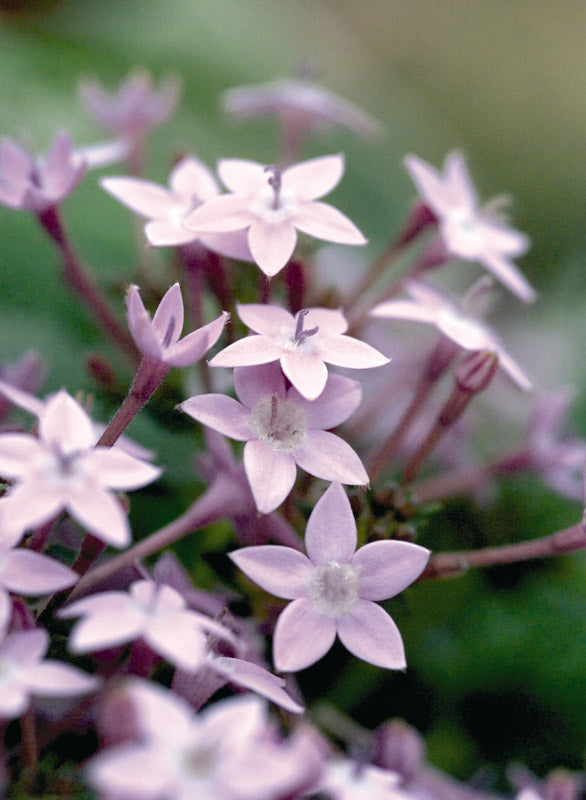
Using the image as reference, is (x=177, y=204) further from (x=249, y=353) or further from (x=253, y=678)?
(x=253, y=678)

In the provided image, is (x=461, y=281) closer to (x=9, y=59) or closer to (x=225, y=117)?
(x=225, y=117)

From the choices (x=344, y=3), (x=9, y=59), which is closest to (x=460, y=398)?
(x=9, y=59)

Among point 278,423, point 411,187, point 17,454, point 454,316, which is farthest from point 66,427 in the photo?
point 411,187

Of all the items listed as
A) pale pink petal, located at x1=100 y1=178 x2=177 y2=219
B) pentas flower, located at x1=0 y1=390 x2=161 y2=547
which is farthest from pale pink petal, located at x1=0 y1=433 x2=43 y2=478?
pale pink petal, located at x1=100 y1=178 x2=177 y2=219

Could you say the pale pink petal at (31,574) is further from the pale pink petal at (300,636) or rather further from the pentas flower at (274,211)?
the pentas flower at (274,211)

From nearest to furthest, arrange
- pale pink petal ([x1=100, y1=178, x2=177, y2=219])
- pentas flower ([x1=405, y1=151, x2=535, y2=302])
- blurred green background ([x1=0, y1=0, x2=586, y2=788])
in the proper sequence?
pale pink petal ([x1=100, y1=178, x2=177, y2=219]) → pentas flower ([x1=405, y1=151, x2=535, y2=302]) → blurred green background ([x1=0, y1=0, x2=586, y2=788])

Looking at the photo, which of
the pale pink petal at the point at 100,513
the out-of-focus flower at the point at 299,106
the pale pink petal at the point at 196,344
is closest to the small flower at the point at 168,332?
the pale pink petal at the point at 196,344

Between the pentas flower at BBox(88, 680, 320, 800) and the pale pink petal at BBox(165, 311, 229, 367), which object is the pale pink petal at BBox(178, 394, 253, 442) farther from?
the pentas flower at BBox(88, 680, 320, 800)
